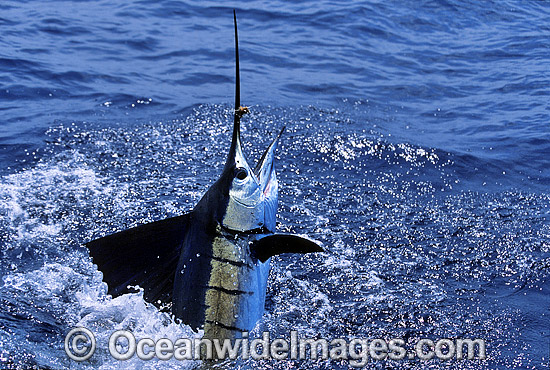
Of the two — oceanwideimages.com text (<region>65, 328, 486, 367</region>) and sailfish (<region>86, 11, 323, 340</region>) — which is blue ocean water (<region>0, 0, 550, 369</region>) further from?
sailfish (<region>86, 11, 323, 340</region>)

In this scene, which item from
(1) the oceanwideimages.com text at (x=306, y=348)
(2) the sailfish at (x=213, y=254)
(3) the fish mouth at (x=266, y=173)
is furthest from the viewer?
(1) the oceanwideimages.com text at (x=306, y=348)

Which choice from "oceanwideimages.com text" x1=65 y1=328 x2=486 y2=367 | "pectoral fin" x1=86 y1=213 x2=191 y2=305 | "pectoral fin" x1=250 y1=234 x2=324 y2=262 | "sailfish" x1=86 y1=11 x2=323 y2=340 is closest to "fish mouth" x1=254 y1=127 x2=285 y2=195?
"sailfish" x1=86 y1=11 x2=323 y2=340

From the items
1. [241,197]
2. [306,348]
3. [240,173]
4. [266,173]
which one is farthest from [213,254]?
[306,348]

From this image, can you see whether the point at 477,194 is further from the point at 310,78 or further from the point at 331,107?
the point at 310,78

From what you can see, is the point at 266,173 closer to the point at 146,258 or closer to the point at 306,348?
the point at 146,258

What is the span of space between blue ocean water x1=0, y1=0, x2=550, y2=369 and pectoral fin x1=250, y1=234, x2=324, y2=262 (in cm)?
63

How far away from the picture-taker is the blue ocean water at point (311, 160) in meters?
4.36

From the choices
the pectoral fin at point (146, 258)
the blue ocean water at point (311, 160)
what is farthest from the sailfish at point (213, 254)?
the blue ocean water at point (311, 160)

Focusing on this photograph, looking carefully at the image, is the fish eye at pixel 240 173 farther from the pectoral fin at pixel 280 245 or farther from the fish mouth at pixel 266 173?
the pectoral fin at pixel 280 245

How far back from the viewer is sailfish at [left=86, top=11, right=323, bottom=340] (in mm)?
3502

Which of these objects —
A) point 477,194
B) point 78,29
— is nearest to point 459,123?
point 477,194

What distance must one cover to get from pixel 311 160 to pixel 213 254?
3.36 meters

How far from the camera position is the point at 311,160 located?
674 cm

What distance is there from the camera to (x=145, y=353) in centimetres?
388
